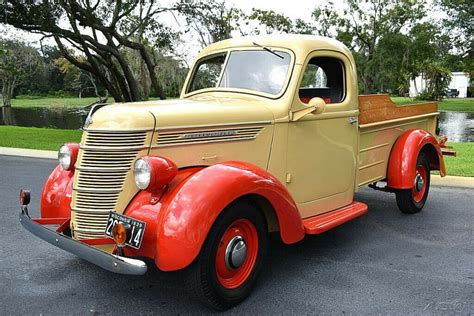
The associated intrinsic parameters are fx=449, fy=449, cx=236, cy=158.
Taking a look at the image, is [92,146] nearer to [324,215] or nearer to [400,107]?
[324,215]

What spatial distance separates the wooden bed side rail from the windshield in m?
1.08

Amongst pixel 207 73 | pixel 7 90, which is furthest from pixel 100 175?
pixel 7 90

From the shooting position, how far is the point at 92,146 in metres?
2.98

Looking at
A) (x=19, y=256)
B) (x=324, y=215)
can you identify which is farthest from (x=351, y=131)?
(x=19, y=256)

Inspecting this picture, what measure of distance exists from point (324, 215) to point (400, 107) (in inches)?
73.8

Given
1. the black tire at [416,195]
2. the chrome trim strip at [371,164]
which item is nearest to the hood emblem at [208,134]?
the chrome trim strip at [371,164]

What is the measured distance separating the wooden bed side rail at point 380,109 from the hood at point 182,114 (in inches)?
54.5

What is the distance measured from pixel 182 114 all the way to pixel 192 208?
764mm

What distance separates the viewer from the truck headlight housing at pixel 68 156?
356 centimetres

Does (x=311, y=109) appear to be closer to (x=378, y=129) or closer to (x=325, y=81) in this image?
(x=325, y=81)

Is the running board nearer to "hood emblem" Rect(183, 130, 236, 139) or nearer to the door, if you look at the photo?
the door

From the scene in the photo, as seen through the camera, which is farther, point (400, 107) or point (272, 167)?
point (400, 107)

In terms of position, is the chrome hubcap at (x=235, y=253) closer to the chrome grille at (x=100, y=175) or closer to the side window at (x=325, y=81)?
the chrome grille at (x=100, y=175)

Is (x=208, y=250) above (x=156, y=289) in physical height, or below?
above
